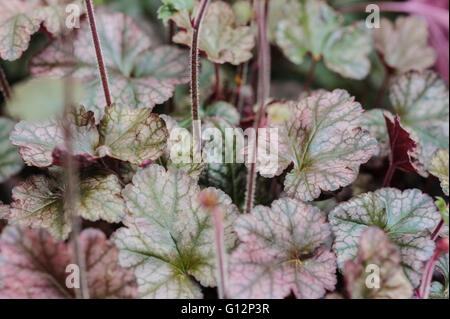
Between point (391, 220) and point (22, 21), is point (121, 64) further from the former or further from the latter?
point (391, 220)

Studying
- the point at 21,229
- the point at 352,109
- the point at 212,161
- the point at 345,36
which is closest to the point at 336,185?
the point at 352,109

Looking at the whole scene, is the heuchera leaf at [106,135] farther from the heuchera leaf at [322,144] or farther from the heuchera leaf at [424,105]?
the heuchera leaf at [424,105]

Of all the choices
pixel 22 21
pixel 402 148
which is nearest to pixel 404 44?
pixel 402 148

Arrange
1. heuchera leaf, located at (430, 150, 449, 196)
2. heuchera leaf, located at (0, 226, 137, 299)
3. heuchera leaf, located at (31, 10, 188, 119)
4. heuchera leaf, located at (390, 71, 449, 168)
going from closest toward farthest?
heuchera leaf, located at (0, 226, 137, 299), heuchera leaf, located at (430, 150, 449, 196), heuchera leaf, located at (31, 10, 188, 119), heuchera leaf, located at (390, 71, 449, 168)

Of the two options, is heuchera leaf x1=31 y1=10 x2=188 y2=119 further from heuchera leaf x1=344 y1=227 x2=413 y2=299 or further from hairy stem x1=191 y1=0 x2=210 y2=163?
heuchera leaf x1=344 y1=227 x2=413 y2=299

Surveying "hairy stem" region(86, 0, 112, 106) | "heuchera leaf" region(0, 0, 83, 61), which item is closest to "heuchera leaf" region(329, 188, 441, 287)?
"hairy stem" region(86, 0, 112, 106)

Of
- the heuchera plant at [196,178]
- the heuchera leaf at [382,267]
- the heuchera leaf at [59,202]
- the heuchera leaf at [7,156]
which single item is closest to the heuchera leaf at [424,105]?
the heuchera plant at [196,178]

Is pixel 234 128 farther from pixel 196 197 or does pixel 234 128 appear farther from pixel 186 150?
pixel 196 197
